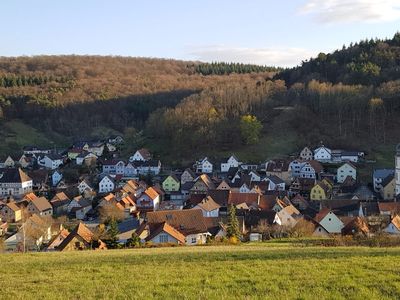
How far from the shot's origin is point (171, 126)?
74875mm

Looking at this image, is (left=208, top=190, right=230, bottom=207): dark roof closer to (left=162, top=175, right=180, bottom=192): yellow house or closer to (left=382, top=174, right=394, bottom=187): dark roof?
(left=162, top=175, right=180, bottom=192): yellow house

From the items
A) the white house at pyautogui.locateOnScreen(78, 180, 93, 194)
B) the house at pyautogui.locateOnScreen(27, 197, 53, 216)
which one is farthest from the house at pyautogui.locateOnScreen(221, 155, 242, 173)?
the house at pyautogui.locateOnScreen(27, 197, 53, 216)

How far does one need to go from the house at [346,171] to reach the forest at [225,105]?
1209 cm

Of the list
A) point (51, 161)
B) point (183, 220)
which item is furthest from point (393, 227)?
point (51, 161)

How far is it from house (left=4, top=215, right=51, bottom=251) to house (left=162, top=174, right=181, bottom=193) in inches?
874

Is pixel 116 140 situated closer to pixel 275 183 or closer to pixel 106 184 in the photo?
pixel 106 184

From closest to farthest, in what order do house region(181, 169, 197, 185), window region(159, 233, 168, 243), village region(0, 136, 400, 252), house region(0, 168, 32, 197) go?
1. window region(159, 233, 168, 243)
2. village region(0, 136, 400, 252)
3. house region(0, 168, 32, 197)
4. house region(181, 169, 197, 185)

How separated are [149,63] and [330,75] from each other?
106 meters

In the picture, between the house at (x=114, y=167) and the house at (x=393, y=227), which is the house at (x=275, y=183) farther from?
the house at (x=114, y=167)

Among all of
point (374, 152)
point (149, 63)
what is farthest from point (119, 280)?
point (149, 63)

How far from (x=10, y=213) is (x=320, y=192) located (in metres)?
28.7

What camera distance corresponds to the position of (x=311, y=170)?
183 ft

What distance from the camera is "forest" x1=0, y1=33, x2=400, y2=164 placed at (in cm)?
7006

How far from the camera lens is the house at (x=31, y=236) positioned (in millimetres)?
29828
